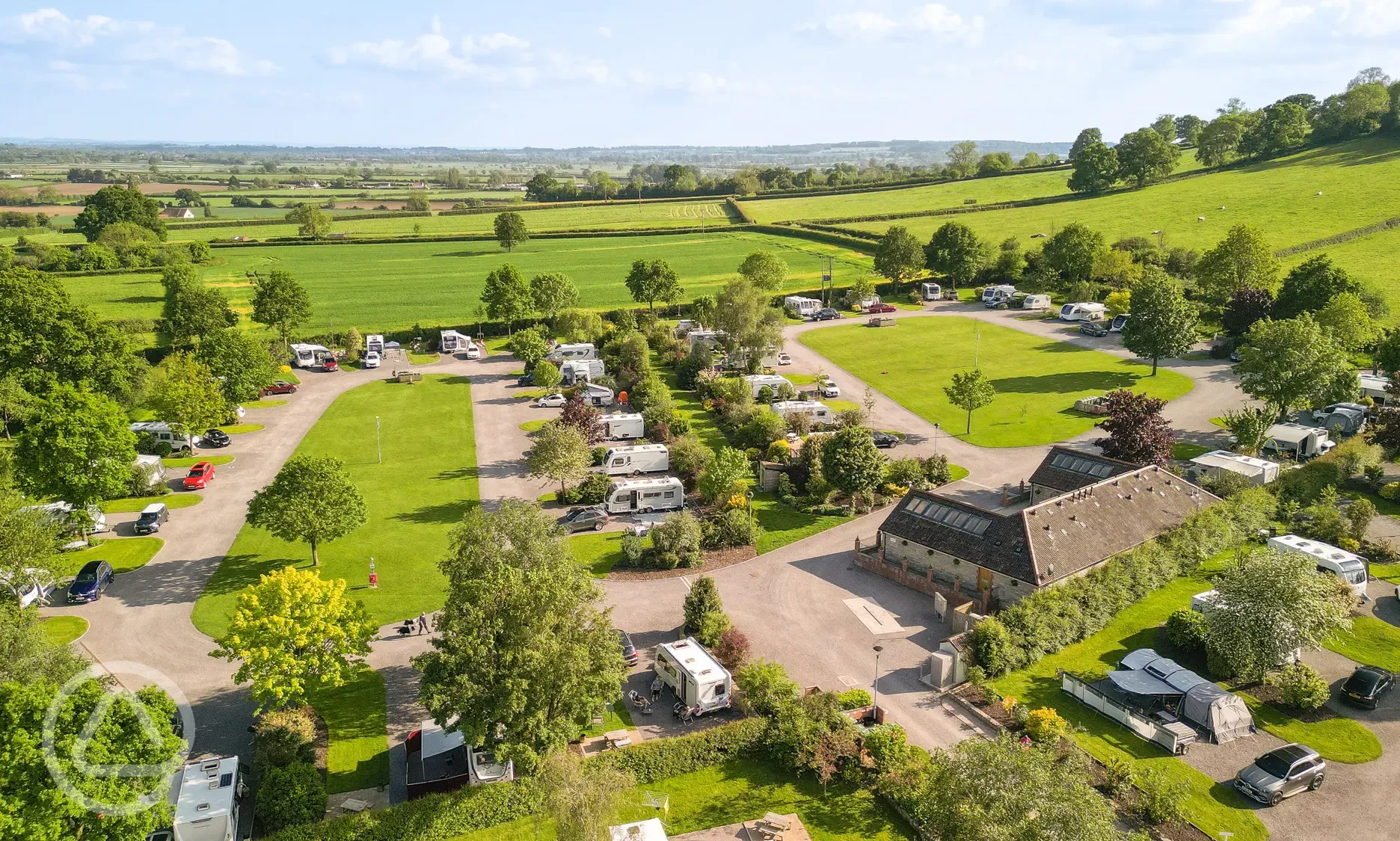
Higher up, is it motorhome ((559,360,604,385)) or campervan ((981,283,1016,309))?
campervan ((981,283,1016,309))

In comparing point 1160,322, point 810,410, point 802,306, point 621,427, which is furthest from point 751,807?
point 802,306

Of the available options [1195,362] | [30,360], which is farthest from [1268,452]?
[30,360]

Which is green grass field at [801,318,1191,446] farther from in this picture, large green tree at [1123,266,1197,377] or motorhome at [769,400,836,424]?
motorhome at [769,400,836,424]

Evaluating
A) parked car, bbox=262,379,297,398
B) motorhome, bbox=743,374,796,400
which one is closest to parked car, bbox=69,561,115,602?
parked car, bbox=262,379,297,398

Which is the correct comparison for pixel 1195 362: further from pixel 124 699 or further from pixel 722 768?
pixel 124 699

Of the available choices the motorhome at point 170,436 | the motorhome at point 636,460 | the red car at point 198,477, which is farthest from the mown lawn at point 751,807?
the motorhome at point 170,436

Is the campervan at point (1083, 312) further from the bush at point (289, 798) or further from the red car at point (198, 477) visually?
the bush at point (289, 798)
